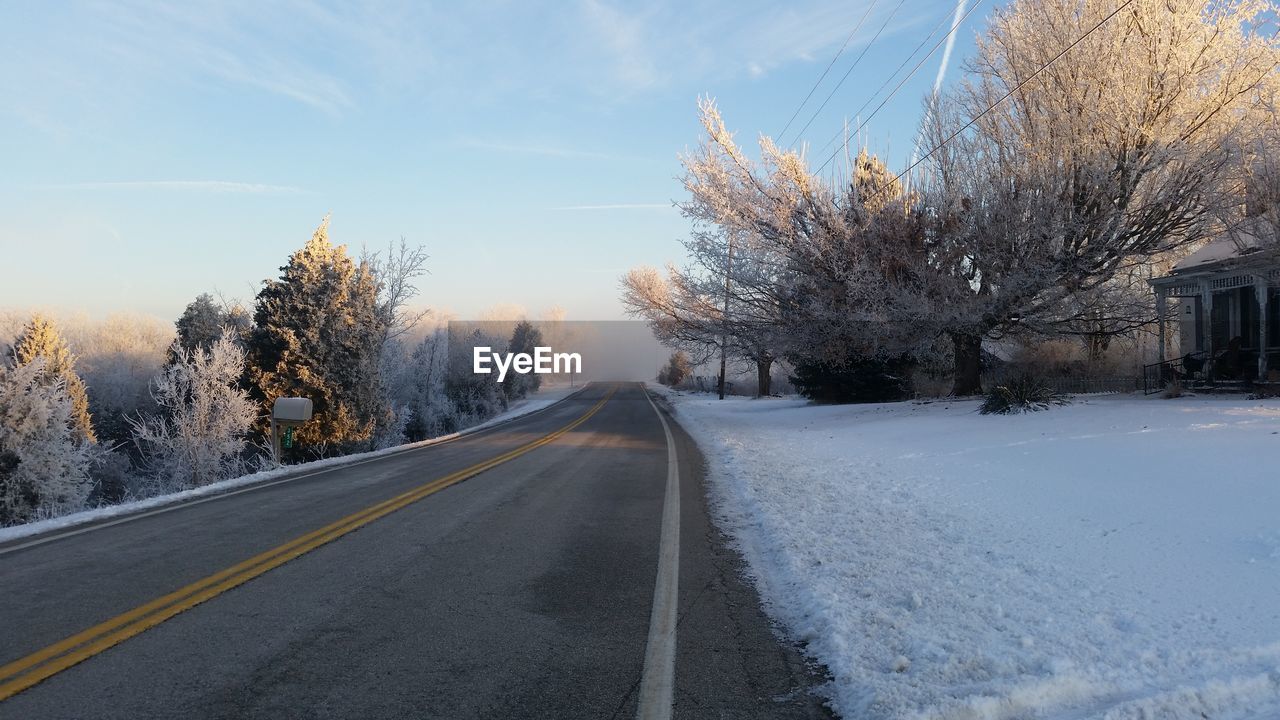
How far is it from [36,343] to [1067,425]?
34.6m

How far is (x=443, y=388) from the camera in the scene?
186 ft

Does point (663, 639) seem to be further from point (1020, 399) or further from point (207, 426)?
point (207, 426)

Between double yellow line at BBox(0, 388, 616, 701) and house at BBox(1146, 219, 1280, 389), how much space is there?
1631cm

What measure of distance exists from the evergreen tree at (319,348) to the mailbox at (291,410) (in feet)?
38.4

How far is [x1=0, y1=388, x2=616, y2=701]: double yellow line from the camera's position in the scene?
3.96 metres

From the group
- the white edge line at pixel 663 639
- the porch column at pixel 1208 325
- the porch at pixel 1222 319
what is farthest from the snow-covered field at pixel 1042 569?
the porch column at pixel 1208 325

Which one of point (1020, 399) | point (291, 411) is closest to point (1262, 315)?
point (1020, 399)

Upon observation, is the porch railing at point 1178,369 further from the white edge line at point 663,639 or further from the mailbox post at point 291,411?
the mailbox post at point 291,411

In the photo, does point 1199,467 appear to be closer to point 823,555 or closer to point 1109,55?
point 823,555

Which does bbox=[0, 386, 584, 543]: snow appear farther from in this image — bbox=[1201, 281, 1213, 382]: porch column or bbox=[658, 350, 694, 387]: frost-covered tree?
bbox=[658, 350, 694, 387]: frost-covered tree

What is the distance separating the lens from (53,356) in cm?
3088

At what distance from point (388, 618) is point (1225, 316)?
23.5 meters

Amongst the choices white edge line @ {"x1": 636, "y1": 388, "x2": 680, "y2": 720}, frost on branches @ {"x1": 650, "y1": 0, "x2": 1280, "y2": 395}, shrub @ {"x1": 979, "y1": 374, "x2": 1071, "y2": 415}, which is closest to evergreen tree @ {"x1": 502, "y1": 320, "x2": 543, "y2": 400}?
frost on branches @ {"x1": 650, "y1": 0, "x2": 1280, "y2": 395}

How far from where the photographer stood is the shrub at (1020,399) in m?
15.2
